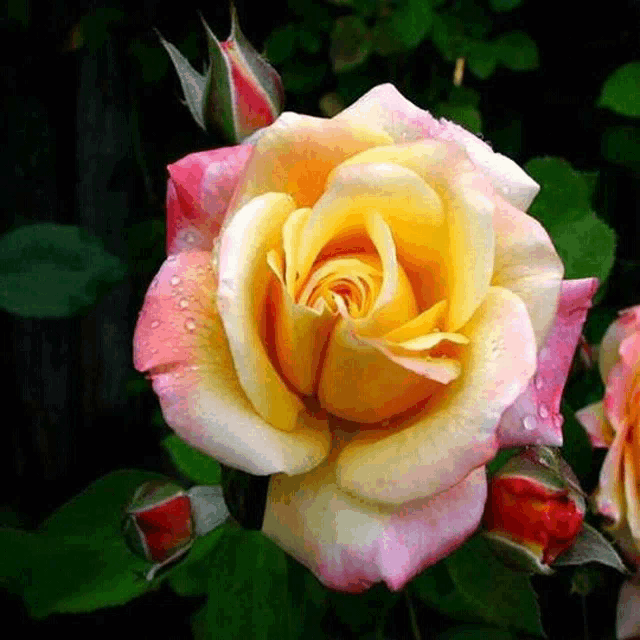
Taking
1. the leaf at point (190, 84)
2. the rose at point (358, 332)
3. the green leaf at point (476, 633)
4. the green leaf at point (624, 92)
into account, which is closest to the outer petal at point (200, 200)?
the rose at point (358, 332)

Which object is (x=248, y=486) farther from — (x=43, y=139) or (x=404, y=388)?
(x=43, y=139)

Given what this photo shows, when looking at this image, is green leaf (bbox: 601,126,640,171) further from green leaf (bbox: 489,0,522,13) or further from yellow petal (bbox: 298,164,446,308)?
yellow petal (bbox: 298,164,446,308)

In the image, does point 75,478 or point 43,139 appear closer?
point 43,139

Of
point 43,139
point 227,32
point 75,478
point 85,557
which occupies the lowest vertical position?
point 75,478

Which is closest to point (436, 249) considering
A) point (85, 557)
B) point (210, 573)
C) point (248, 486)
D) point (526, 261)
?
point (526, 261)

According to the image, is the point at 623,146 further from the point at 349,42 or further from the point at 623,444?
the point at 623,444

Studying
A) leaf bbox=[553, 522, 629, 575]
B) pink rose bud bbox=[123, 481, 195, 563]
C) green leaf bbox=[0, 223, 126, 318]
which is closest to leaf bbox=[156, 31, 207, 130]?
pink rose bud bbox=[123, 481, 195, 563]
